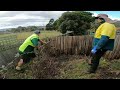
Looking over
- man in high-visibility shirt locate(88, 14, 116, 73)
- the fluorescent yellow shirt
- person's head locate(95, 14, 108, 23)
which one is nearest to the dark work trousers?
man in high-visibility shirt locate(88, 14, 116, 73)

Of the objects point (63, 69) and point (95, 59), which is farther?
point (63, 69)

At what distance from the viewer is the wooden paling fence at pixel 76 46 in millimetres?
5922

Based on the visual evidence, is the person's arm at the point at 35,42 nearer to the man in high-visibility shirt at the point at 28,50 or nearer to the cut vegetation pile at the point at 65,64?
the man in high-visibility shirt at the point at 28,50

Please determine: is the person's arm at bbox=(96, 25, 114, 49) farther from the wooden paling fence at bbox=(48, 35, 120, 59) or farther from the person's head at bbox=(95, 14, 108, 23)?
the wooden paling fence at bbox=(48, 35, 120, 59)

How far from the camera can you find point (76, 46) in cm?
617

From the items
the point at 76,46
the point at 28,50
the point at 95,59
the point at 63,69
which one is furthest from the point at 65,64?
the point at 28,50

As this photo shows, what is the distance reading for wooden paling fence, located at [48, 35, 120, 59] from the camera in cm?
592

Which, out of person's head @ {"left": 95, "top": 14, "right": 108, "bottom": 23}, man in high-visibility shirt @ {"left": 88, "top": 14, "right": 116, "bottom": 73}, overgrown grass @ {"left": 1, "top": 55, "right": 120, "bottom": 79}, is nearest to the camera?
person's head @ {"left": 95, "top": 14, "right": 108, "bottom": 23}

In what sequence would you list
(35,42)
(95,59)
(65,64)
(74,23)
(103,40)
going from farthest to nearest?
(35,42), (65,64), (95,59), (74,23), (103,40)

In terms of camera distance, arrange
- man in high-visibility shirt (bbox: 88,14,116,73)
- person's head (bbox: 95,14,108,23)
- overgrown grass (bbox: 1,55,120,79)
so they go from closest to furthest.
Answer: person's head (bbox: 95,14,108,23) < man in high-visibility shirt (bbox: 88,14,116,73) < overgrown grass (bbox: 1,55,120,79)

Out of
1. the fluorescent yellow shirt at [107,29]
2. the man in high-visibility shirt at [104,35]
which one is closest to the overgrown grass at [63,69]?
the man in high-visibility shirt at [104,35]

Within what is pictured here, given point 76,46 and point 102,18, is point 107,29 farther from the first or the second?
point 76,46
